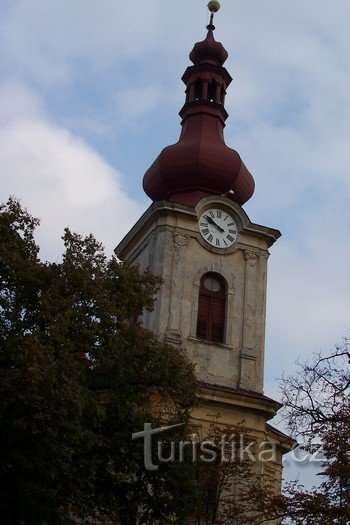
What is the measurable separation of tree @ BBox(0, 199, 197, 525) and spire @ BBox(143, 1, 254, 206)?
36.6 ft

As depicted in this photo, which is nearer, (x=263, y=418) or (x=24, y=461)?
(x=24, y=461)

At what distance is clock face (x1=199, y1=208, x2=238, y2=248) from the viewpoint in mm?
32688

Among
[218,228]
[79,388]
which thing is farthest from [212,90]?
[79,388]

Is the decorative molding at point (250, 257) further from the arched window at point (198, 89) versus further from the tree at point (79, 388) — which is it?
the tree at point (79, 388)

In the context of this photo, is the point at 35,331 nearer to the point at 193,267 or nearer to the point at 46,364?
the point at 46,364

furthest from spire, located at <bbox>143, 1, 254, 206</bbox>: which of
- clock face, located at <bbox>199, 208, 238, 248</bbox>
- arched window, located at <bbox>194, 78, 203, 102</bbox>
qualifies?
clock face, located at <bbox>199, 208, 238, 248</bbox>

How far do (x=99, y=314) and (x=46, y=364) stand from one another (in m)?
2.87

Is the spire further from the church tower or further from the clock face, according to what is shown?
the clock face

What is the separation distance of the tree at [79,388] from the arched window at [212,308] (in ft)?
26.7

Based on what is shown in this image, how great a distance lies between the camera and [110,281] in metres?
22.4

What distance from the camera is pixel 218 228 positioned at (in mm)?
32938

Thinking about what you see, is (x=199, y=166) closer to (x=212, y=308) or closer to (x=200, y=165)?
(x=200, y=165)

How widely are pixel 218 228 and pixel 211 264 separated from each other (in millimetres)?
1425

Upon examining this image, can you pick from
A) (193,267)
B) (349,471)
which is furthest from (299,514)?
(193,267)
